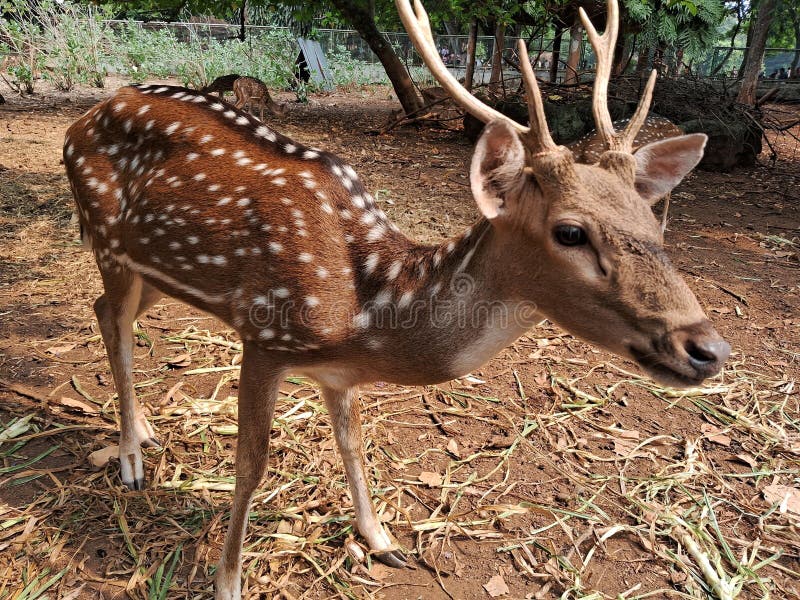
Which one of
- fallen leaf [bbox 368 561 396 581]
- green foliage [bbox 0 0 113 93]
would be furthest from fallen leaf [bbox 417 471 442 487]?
green foliage [bbox 0 0 113 93]

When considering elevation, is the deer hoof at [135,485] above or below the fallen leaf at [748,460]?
below

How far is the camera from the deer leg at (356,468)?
259cm

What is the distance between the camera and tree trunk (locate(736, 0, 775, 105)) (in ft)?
31.4

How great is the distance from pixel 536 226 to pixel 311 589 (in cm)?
166

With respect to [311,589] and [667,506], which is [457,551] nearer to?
[311,589]

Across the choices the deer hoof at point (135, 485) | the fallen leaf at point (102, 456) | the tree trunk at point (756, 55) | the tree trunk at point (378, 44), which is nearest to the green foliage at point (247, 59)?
the tree trunk at point (378, 44)

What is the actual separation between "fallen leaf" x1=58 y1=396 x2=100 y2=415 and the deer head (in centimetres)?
245

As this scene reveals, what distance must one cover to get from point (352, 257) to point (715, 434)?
7.57 feet

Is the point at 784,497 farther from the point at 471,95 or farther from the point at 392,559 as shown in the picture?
the point at 471,95

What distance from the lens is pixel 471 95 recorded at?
1.96m

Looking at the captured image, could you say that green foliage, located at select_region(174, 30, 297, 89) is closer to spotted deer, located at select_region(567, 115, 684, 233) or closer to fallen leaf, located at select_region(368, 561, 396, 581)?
spotted deer, located at select_region(567, 115, 684, 233)

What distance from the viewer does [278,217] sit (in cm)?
227

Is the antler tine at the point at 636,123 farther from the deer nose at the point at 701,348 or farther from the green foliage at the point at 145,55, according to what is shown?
the green foliage at the point at 145,55

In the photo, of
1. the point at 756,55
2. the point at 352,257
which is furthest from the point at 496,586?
the point at 756,55
